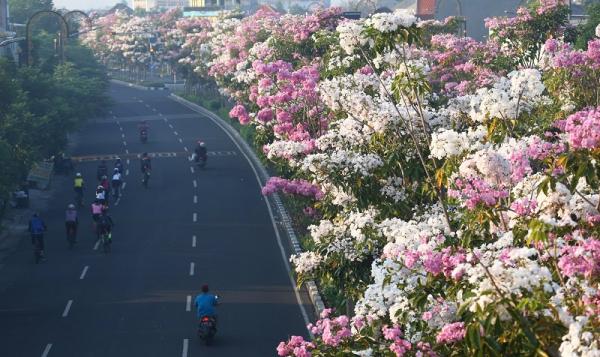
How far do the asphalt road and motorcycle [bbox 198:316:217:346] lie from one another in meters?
0.19

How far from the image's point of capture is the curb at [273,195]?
26.5 m

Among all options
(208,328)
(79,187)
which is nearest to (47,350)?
(208,328)

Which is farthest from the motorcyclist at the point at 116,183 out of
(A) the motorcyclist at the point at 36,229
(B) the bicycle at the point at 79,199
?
(A) the motorcyclist at the point at 36,229

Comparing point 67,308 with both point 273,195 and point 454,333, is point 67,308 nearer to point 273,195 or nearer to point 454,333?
point 454,333

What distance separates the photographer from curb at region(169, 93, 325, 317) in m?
26.5

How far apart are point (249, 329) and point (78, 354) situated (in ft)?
11.7

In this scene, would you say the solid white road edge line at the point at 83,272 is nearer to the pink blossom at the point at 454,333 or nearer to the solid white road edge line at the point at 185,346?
the solid white road edge line at the point at 185,346

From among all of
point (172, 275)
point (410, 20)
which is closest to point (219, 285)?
point (172, 275)

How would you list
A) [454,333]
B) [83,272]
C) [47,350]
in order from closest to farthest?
[454,333] → [47,350] → [83,272]

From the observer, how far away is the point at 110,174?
170ft

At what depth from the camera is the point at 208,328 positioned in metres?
23.4

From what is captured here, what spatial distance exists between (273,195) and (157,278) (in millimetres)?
14231

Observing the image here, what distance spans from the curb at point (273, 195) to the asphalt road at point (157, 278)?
0.51 metres

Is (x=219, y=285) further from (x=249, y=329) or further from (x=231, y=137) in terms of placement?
(x=231, y=137)
